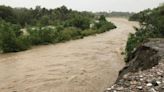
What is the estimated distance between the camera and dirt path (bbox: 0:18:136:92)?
44.8 ft

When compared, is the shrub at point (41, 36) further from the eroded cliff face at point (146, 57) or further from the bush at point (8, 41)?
the eroded cliff face at point (146, 57)

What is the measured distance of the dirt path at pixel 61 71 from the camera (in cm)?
1366

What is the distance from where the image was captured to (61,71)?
16672 mm

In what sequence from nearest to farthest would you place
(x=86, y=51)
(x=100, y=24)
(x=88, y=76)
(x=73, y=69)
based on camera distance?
1. (x=88, y=76)
2. (x=73, y=69)
3. (x=86, y=51)
4. (x=100, y=24)

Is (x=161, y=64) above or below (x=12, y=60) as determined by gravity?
above

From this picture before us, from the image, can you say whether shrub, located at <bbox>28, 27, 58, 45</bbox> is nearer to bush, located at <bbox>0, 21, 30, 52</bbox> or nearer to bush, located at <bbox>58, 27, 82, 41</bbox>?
bush, located at <bbox>58, 27, 82, 41</bbox>

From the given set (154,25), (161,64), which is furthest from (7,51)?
(161,64)

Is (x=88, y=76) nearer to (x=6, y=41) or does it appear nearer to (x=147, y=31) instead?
(x=147, y=31)

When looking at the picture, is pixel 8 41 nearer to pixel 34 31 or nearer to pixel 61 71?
pixel 34 31

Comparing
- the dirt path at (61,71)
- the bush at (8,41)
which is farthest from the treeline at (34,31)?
the dirt path at (61,71)

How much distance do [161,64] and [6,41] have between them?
17643mm

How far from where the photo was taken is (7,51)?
25031 mm

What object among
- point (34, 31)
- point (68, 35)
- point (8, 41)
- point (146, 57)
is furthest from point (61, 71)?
point (68, 35)

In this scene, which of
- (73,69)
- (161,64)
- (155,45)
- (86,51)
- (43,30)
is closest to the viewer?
(161,64)
